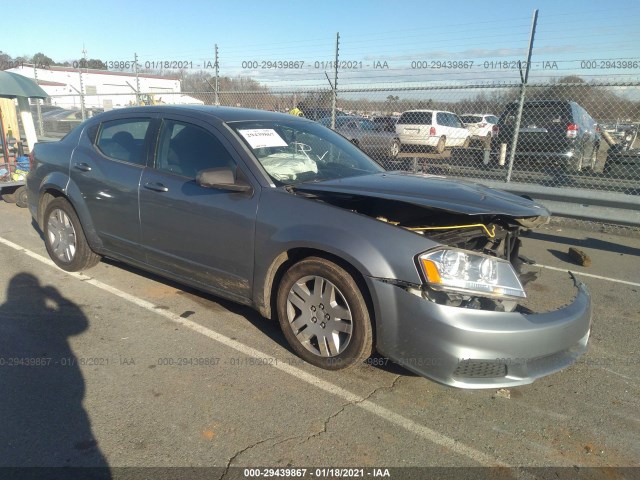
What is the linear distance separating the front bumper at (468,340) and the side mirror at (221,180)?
3.91ft

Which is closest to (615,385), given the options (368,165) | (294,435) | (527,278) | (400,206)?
(527,278)

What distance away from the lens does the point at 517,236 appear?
329cm

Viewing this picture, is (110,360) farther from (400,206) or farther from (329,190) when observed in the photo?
(400,206)

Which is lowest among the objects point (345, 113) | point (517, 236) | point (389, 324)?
point (389, 324)

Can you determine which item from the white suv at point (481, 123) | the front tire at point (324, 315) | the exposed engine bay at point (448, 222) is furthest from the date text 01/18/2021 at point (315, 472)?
the white suv at point (481, 123)

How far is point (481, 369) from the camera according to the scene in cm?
259

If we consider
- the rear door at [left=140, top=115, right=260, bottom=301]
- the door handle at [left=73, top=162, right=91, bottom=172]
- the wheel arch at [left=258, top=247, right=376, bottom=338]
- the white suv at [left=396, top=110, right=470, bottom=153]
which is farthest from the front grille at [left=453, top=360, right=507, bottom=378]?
the white suv at [left=396, top=110, right=470, bottom=153]

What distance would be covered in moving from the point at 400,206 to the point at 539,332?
1135 millimetres

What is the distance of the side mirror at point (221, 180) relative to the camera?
3.22 m

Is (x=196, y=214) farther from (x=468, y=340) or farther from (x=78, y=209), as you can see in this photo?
(x=468, y=340)

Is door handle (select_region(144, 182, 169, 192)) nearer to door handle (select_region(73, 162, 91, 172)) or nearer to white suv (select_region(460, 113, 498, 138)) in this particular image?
door handle (select_region(73, 162, 91, 172))

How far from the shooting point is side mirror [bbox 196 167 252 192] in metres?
3.22

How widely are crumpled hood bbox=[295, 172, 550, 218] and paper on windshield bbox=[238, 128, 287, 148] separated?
56cm

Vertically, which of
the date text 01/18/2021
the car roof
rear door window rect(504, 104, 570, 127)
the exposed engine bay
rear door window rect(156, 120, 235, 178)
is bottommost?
the date text 01/18/2021
